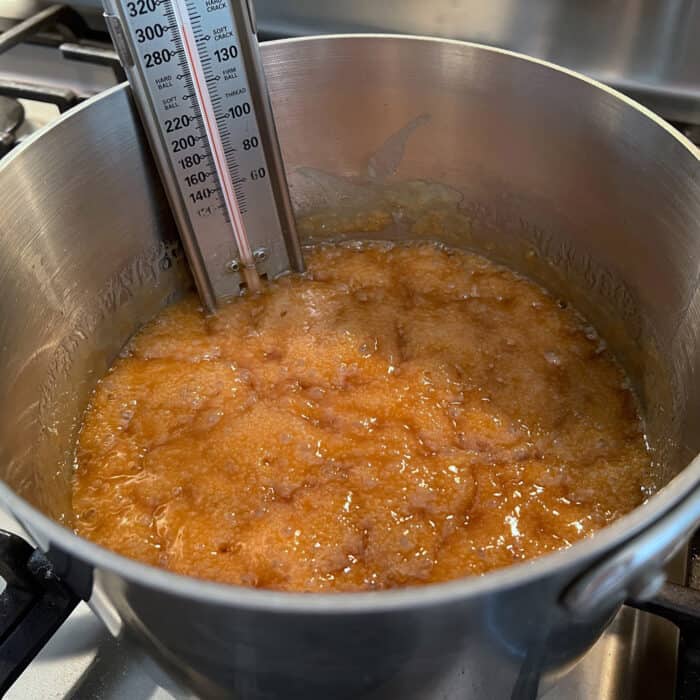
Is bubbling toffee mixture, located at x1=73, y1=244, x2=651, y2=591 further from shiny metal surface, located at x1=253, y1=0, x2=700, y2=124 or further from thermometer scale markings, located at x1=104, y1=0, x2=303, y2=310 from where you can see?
shiny metal surface, located at x1=253, y1=0, x2=700, y2=124

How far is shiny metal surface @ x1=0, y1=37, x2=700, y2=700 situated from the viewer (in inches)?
21.8

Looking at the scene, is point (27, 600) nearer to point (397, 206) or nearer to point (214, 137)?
point (214, 137)

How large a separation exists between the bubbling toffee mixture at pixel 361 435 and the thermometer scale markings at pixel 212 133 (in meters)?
0.09

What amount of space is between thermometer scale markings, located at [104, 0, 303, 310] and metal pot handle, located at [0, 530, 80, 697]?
0.61 metres

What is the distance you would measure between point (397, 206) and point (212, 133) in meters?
0.42

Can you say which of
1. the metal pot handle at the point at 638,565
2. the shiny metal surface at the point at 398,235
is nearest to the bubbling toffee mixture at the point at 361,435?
the shiny metal surface at the point at 398,235

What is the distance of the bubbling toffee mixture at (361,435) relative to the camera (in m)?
0.99

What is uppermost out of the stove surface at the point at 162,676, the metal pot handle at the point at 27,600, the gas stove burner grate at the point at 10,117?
the gas stove burner grate at the point at 10,117

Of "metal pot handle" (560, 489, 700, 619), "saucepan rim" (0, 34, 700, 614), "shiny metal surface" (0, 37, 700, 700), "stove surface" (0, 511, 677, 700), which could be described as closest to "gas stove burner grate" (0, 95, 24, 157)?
"shiny metal surface" (0, 37, 700, 700)

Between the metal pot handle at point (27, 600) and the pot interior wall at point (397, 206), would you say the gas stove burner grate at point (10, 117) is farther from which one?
the metal pot handle at point (27, 600)

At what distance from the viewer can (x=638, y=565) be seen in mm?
546

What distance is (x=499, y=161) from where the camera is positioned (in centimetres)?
130

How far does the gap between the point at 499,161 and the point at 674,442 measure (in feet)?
1.92

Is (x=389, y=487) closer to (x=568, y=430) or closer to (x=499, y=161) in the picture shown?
(x=568, y=430)
